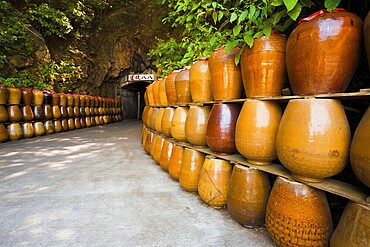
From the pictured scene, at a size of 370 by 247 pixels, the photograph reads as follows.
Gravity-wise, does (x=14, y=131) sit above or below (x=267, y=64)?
below

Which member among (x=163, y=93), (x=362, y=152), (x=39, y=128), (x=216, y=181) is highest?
(x=163, y=93)

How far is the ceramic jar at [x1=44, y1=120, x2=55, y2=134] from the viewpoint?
5.75 m

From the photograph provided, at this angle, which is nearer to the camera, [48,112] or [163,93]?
[163,93]

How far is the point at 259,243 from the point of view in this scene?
1.20m

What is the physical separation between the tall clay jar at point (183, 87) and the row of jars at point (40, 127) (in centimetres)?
423

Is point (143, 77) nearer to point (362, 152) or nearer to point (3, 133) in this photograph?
point (3, 133)

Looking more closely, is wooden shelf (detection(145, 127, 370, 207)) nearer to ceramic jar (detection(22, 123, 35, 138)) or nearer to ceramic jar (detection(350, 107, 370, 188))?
ceramic jar (detection(350, 107, 370, 188))

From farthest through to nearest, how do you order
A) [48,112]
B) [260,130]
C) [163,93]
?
[48,112] < [163,93] < [260,130]

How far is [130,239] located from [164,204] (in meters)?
0.49

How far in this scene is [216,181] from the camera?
1.61 m

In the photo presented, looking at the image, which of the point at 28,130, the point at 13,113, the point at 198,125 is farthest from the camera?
the point at 28,130

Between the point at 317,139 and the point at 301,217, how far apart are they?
15.5 inches

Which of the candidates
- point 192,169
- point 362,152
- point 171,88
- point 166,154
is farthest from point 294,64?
point 166,154

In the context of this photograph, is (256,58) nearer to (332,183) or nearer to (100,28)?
(332,183)
